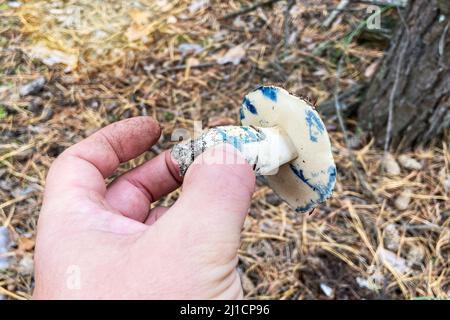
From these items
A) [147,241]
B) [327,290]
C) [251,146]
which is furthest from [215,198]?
[327,290]

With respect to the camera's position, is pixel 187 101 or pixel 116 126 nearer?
pixel 116 126

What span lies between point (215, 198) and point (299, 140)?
Answer: 310mm

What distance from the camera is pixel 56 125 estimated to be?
6.37 ft

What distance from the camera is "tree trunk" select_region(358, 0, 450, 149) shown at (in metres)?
1.51

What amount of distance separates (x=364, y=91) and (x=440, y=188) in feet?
1.54

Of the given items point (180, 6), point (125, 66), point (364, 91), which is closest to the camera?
point (364, 91)

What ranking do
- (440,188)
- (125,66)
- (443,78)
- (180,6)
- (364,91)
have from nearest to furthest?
(443,78) → (440,188) → (364,91) → (125,66) → (180,6)

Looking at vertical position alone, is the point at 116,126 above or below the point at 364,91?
above

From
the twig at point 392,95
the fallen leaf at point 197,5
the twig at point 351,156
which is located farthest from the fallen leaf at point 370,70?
the fallen leaf at point 197,5

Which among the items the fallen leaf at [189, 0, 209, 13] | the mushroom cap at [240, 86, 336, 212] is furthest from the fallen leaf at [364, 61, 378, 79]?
the mushroom cap at [240, 86, 336, 212]

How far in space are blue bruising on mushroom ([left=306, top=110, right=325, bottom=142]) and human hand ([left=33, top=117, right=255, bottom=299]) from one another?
0.18 m
